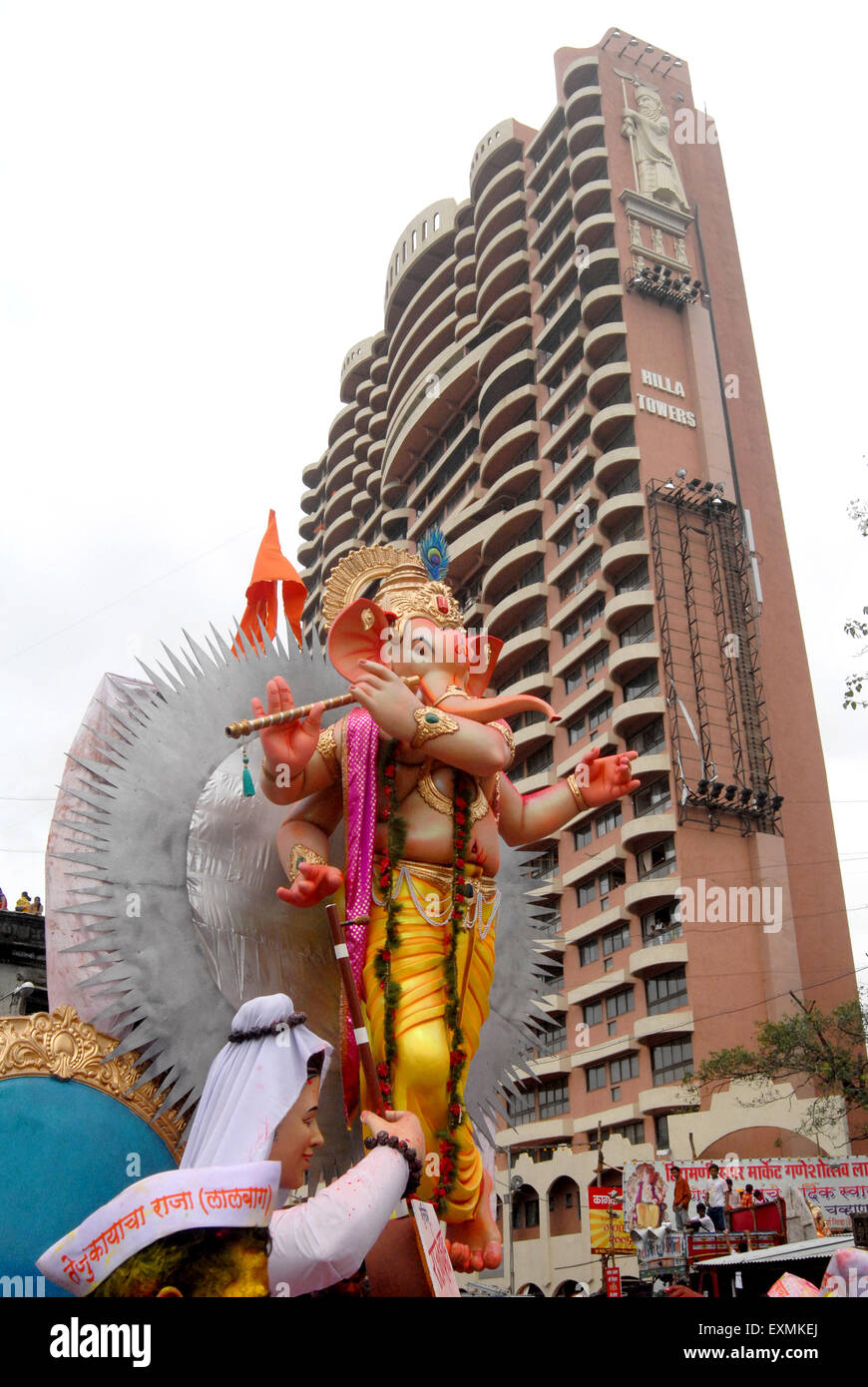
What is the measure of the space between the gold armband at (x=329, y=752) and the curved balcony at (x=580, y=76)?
1551 inches

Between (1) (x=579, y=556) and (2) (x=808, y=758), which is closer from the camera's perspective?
(2) (x=808, y=758)

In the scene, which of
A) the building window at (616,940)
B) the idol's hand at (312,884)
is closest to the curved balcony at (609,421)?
the building window at (616,940)

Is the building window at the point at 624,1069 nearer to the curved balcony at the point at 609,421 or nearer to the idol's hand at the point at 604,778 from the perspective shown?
the curved balcony at the point at 609,421

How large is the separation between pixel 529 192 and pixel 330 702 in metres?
40.1

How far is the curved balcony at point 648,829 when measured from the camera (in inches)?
1179

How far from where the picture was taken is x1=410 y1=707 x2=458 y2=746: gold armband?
5.99 meters

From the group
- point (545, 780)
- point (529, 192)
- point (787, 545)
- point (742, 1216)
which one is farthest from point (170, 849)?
point (529, 192)

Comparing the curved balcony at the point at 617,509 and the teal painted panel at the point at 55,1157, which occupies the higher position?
the curved balcony at the point at 617,509

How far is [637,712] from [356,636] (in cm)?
2537

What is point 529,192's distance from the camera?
41.8 m

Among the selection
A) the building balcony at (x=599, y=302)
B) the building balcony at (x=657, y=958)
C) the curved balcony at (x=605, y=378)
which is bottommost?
the building balcony at (x=657, y=958)

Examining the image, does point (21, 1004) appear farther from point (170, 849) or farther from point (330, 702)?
point (330, 702)

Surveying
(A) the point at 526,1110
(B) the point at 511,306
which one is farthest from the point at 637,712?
(B) the point at 511,306

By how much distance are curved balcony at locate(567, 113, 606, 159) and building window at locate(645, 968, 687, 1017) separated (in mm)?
26231
